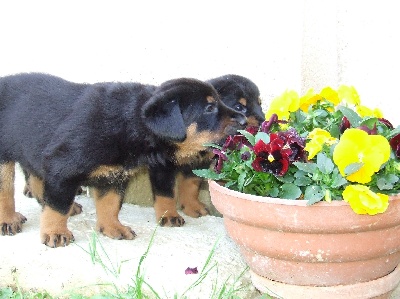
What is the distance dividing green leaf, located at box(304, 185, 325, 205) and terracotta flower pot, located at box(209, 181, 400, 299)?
37 mm

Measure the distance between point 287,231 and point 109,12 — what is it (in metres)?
2.38

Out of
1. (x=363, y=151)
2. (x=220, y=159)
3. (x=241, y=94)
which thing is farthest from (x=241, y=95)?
(x=363, y=151)

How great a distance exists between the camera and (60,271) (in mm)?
3186

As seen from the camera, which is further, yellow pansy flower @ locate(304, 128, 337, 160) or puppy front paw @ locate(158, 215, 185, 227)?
puppy front paw @ locate(158, 215, 185, 227)

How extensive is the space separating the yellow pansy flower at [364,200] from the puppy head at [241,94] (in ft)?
4.75

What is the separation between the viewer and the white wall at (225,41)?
12.1 ft

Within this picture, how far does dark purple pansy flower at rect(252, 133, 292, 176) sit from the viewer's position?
250 cm

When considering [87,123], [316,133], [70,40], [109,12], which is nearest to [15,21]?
[70,40]

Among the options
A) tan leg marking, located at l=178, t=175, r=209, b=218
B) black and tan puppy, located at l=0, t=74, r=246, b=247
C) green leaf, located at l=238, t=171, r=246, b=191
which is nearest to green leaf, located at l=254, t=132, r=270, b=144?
green leaf, located at l=238, t=171, r=246, b=191

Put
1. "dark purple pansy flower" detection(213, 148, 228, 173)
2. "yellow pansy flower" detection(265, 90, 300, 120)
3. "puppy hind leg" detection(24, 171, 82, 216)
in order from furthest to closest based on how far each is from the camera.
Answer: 1. "puppy hind leg" detection(24, 171, 82, 216)
2. "yellow pansy flower" detection(265, 90, 300, 120)
3. "dark purple pansy flower" detection(213, 148, 228, 173)

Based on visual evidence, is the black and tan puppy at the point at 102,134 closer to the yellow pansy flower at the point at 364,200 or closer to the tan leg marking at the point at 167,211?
the tan leg marking at the point at 167,211

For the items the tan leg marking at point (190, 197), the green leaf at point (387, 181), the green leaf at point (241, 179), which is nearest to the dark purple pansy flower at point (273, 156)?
the green leaf at point (241, 179)

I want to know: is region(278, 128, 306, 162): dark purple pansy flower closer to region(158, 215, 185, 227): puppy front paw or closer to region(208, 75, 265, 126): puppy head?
region(208, 75, 265, 126): puppy head

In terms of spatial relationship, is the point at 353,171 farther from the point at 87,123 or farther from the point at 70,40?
the point at 70,40
